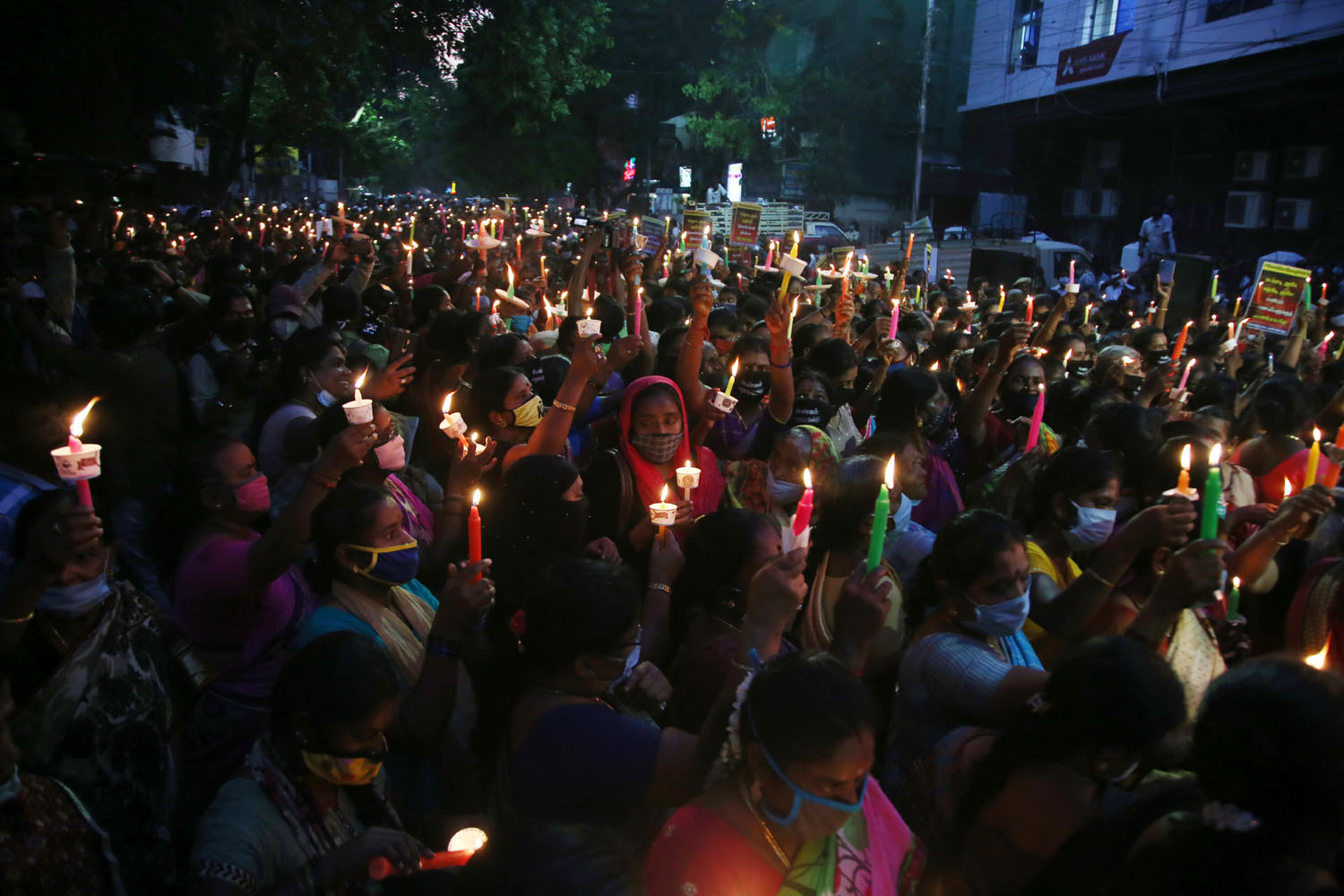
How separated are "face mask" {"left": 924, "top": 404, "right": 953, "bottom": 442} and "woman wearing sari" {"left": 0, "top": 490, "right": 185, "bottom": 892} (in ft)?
11.4

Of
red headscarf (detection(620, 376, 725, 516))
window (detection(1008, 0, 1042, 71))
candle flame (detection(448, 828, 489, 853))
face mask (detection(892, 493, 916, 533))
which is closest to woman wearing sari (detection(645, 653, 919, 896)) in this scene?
candle flame (detection(448, 828, 489, 853))

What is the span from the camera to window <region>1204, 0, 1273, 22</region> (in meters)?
19.3

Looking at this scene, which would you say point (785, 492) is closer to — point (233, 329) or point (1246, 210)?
point (233, 329)

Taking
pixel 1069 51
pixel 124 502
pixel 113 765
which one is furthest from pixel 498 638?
pixel 1069 51

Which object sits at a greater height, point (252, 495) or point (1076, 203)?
point (1076, 203)

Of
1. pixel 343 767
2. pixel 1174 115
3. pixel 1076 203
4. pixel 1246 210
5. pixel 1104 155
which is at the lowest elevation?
pixel 343 767

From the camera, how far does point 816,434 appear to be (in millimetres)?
4062

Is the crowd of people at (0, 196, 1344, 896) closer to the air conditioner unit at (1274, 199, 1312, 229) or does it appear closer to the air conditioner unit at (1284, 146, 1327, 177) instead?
the air conditioner unit at (1284, 146, 1327, 177)

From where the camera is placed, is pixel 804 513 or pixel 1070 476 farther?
pixel 1070 476

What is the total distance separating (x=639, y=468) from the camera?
13.0 feet

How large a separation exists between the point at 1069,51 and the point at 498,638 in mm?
26522

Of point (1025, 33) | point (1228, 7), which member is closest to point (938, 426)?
point (1228, 7)

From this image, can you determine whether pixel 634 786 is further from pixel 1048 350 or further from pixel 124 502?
pixel 1048 350

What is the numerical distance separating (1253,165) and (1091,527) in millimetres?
23421
